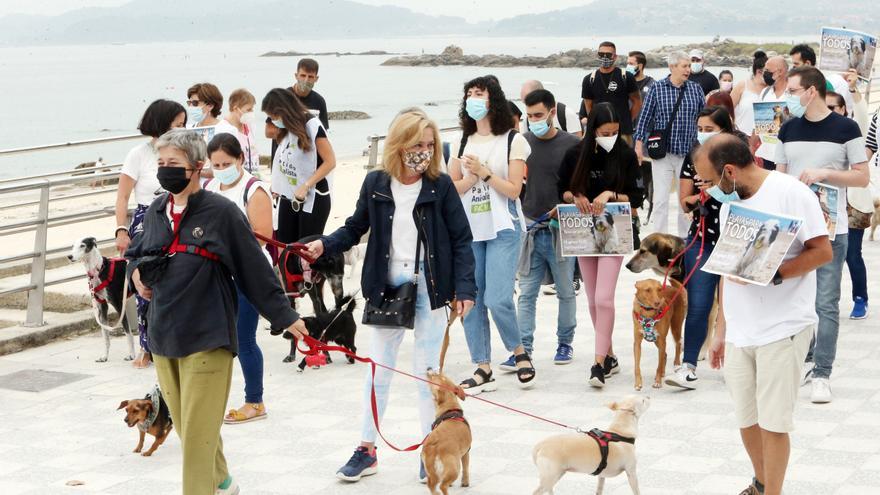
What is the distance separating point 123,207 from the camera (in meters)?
7.88

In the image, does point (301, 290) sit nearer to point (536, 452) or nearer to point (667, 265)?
point (667, 265)

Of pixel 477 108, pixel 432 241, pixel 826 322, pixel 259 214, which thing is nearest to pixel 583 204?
pixel 477 108

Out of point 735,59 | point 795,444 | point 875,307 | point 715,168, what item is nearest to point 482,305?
point 795,444

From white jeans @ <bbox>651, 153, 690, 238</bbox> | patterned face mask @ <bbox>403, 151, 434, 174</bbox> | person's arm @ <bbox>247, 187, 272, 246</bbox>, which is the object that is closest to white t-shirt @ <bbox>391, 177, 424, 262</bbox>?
patterned face mask @ <bbox>403, 151, 434, 174</bbox>

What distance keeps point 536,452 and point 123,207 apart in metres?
4.05

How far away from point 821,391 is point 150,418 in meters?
3.91

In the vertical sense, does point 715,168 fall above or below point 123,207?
above

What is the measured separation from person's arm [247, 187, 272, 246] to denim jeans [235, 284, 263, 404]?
1.61 ft

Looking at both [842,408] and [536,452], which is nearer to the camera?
[536,452]

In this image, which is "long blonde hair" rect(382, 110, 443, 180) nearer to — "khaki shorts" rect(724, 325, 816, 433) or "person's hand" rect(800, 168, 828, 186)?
"khaki shorts" rect(724, 325, 816, 433)

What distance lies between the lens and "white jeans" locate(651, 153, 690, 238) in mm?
10559

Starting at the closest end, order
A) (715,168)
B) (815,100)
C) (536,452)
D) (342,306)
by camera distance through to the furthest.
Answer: (715,168), (536,452), (815,100), (342,306)

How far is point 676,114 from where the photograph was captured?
10.4m

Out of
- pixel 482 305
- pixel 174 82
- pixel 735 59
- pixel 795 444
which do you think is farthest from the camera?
pixel 174 82
